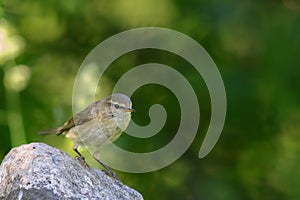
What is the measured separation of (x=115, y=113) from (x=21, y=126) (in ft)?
4.40

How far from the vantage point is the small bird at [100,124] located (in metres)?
3.88

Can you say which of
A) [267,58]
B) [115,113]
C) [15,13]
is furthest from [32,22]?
[115,113]

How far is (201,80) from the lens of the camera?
607 centimetres

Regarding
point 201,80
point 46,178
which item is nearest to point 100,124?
point 46,178

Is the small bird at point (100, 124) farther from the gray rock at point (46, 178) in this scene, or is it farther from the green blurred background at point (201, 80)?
the green blurred background at point (201, 80)

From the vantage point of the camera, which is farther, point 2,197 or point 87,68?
point 87,68

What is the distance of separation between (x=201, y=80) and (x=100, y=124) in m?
2.24

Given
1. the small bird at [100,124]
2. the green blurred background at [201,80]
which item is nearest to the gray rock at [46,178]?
the small bird at [100,124]

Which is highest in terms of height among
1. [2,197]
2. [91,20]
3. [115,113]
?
[91,20]

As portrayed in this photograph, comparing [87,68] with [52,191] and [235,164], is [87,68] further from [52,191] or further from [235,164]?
[52,191]

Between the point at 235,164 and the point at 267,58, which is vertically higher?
the point at 267,58

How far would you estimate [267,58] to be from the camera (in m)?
6.09

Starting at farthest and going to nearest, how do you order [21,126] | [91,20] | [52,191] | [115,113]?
[91,20]
[21,126]
[115,113]
[52,191]

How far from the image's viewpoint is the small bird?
12.7ft
